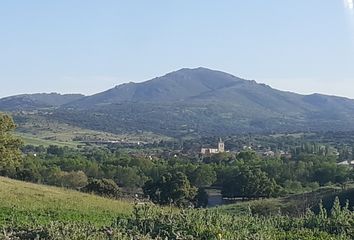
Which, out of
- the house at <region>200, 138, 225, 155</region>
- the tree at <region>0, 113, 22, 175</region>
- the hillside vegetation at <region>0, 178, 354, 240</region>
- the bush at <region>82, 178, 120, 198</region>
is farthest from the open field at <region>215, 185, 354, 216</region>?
the house at <region>200, 138, 225, 155</region>

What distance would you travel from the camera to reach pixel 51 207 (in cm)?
2908

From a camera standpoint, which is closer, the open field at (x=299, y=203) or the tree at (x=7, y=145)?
the open field at (x=299, y=203)

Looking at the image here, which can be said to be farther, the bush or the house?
the house

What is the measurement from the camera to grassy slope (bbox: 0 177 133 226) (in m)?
25.8

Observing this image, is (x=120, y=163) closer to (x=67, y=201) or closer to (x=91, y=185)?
(x=91, y=185)

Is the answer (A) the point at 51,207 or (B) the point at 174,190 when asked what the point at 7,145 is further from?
(A) the point at 51,207

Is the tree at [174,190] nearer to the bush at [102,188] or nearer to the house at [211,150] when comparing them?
the bush at [102,188]

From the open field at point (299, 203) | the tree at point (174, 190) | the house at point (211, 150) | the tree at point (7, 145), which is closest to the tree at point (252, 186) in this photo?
the tree at point (174, 190)

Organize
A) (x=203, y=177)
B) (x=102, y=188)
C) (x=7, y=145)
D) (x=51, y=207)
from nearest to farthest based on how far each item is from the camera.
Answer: (x=51, y=207)
(x=7, y=145)
(x=102, y=188)
(x=203, y=177)

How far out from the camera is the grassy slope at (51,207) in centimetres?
2577

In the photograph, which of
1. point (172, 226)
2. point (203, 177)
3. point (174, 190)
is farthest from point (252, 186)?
point (172, 226)

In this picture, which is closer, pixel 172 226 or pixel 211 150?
pixel 172 226

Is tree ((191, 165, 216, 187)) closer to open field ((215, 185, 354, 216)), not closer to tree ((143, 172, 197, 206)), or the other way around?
tree ((143, 172, 197, 206))

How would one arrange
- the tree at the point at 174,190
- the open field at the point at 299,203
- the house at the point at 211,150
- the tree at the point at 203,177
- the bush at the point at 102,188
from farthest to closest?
the house at the point at 211,150
the tree at the point at 203,177
the tree at the point at 174,190
the bush at the point at 102,188
the open field at the point at 299,203
